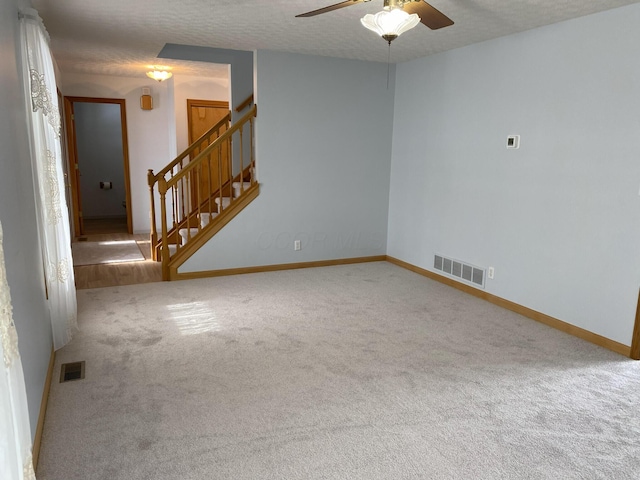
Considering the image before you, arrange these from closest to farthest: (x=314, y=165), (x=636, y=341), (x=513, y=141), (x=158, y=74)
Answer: (x=636, y=341), (x=513, y=141), (x=314, y=165), (x=158, y=74)

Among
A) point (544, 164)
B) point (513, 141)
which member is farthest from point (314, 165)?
point (544, 164)

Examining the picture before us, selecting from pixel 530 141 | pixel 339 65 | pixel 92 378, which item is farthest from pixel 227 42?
pixel 92 378

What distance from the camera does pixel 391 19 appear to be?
2.52 m

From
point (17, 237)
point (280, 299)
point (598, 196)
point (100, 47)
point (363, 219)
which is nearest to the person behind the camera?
point (17, 237)

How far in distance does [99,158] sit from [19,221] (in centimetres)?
781

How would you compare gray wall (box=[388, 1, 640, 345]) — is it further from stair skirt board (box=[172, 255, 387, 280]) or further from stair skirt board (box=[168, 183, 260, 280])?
stair skirt board (box=[168, 183, 260, 280])

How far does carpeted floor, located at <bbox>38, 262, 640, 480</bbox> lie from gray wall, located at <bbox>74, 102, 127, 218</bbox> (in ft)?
18.6

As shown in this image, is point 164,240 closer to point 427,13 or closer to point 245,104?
point 245,104

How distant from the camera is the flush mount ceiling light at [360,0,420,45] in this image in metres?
2.51

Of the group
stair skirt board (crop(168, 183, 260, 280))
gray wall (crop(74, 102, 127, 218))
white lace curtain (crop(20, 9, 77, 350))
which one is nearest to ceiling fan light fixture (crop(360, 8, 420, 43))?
white lace curtain (crop(20, 9, 77, 350))

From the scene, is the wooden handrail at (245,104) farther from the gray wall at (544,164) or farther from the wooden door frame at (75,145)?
the wooden door frame at (75,145)

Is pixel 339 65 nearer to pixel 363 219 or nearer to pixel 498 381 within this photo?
pixel 363 219

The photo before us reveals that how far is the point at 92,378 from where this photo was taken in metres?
2.78

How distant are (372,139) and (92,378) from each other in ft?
13.2
